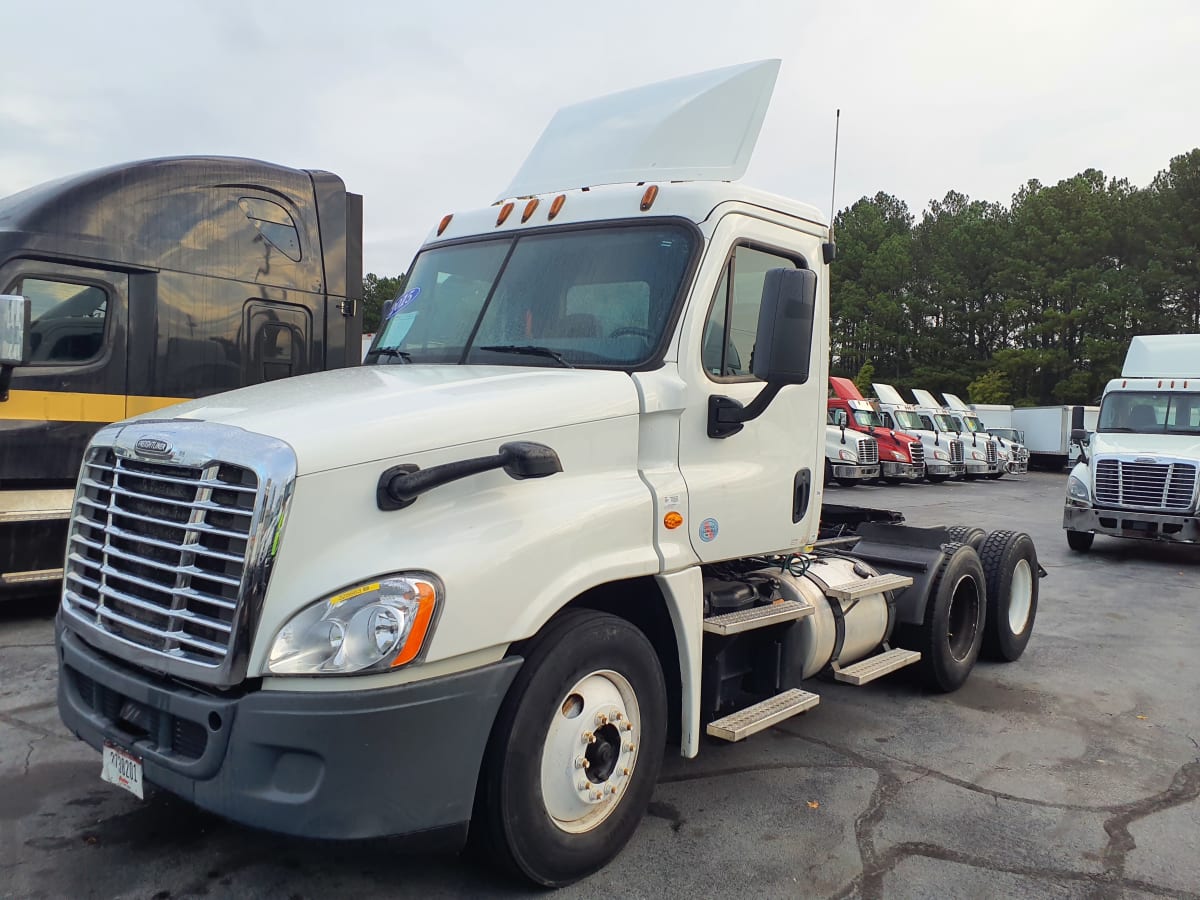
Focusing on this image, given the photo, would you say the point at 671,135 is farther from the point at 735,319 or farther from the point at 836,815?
the point at 836,815

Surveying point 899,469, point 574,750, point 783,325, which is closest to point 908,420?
point 899,469

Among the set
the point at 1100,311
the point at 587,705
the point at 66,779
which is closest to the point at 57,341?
the point at 66,779

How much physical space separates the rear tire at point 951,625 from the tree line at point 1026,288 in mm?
42767

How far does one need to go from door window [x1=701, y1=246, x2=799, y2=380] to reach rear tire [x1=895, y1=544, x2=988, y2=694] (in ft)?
8.05

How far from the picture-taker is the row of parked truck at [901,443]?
79.9ft

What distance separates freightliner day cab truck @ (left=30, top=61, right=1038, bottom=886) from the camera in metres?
2.87

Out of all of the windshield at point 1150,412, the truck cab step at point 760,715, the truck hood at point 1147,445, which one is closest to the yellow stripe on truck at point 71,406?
the truck cab step at point 760,715

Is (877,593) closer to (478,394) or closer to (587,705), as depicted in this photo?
(587,705)

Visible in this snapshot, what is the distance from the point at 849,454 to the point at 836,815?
20.5 metres

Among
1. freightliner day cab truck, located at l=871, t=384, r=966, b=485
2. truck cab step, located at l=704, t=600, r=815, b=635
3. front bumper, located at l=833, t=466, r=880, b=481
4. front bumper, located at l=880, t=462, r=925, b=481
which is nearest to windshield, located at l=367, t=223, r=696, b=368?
truck cab step, located at l=704, t=600, r=815, b=635

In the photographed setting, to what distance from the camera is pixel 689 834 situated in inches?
157

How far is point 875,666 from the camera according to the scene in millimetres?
5312

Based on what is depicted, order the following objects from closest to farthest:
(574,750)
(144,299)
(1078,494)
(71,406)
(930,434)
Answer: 1. (574,750)
2. (71,406)
3. (144,299)
4. (1078,494)
5. (930,434)

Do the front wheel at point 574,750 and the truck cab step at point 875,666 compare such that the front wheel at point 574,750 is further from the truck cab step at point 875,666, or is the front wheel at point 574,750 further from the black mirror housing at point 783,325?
the truck cab step at point 875,666
